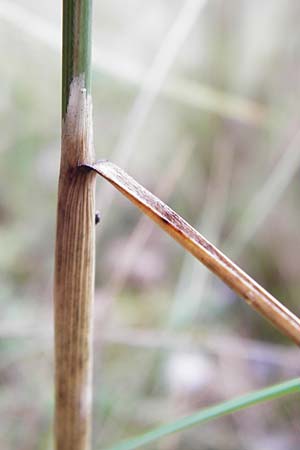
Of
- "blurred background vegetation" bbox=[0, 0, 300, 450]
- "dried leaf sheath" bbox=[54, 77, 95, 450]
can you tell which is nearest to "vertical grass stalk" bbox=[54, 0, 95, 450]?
"dried leaf sheath" bbox=[54, 77, 95, 450]

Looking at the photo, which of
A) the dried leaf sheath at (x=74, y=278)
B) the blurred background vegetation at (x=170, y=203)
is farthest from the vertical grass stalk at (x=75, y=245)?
the blurred background vegetation at (x=170, y=203)

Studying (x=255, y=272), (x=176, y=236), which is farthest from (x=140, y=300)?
(x=176, y=236)

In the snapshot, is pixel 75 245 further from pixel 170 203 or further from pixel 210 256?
pixel 170 203

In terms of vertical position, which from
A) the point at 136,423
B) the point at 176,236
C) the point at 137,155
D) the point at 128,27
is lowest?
the point at 136,423

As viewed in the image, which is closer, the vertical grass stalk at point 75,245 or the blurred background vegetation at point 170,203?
the vertical grass stalk at point 75,245

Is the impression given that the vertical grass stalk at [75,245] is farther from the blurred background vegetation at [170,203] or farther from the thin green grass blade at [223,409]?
the blurred background vegetation at [170,203]

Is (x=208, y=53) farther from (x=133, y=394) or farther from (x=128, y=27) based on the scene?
(x=133, y=394)

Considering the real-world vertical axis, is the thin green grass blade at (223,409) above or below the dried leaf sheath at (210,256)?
below
